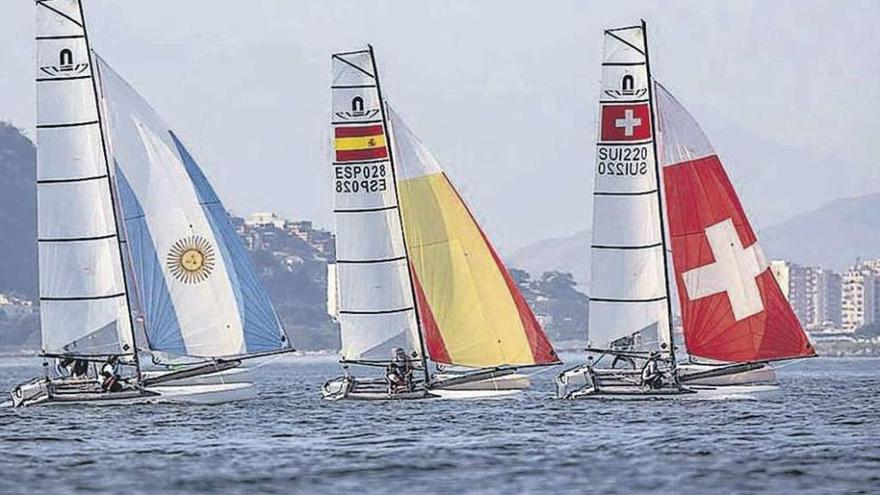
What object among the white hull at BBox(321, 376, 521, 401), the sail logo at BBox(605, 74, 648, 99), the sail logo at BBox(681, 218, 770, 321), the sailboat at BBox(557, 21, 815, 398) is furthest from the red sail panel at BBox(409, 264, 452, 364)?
the sail logo at BBox(605, 74, 648, 99)

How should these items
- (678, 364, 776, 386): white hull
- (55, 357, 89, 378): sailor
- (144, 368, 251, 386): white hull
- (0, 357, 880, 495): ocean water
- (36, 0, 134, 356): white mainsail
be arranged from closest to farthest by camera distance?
1. (0, 357, 880, 495): ocean water
2. (36, 0, 134, 356): white mainsail
3. (55, 357, 89, 378): sailor
4. (678, 364, 776, 386): white hull
5. (144, 368, 251, 386): white hull

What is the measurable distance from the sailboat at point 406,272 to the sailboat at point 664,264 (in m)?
2.17

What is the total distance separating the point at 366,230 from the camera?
56.2m

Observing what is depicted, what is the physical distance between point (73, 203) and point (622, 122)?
44.1 ft

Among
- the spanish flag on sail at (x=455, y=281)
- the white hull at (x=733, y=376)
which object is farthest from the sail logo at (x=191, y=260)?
the white hull at (x=733, y=376)

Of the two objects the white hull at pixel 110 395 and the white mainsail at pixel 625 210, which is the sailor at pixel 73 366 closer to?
the white hull at pixel 110 395

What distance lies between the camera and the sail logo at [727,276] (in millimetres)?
55844

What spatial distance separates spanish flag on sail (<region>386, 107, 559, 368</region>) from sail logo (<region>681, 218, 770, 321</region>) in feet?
13.3

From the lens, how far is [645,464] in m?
→ 39.0

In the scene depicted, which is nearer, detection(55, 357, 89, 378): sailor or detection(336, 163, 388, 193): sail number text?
detection(55, 357, 89, 378): sailor

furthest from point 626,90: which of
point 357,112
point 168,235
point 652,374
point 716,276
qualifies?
point 168,235

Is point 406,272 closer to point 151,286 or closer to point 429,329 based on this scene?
point 429,329

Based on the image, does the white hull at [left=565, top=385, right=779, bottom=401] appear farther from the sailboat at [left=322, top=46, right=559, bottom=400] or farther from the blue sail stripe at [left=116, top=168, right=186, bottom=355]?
the blue sail stripe at [left=116, top=168, right=186, bottom=355]

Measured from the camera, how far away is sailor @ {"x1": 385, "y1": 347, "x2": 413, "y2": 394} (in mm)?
54844
